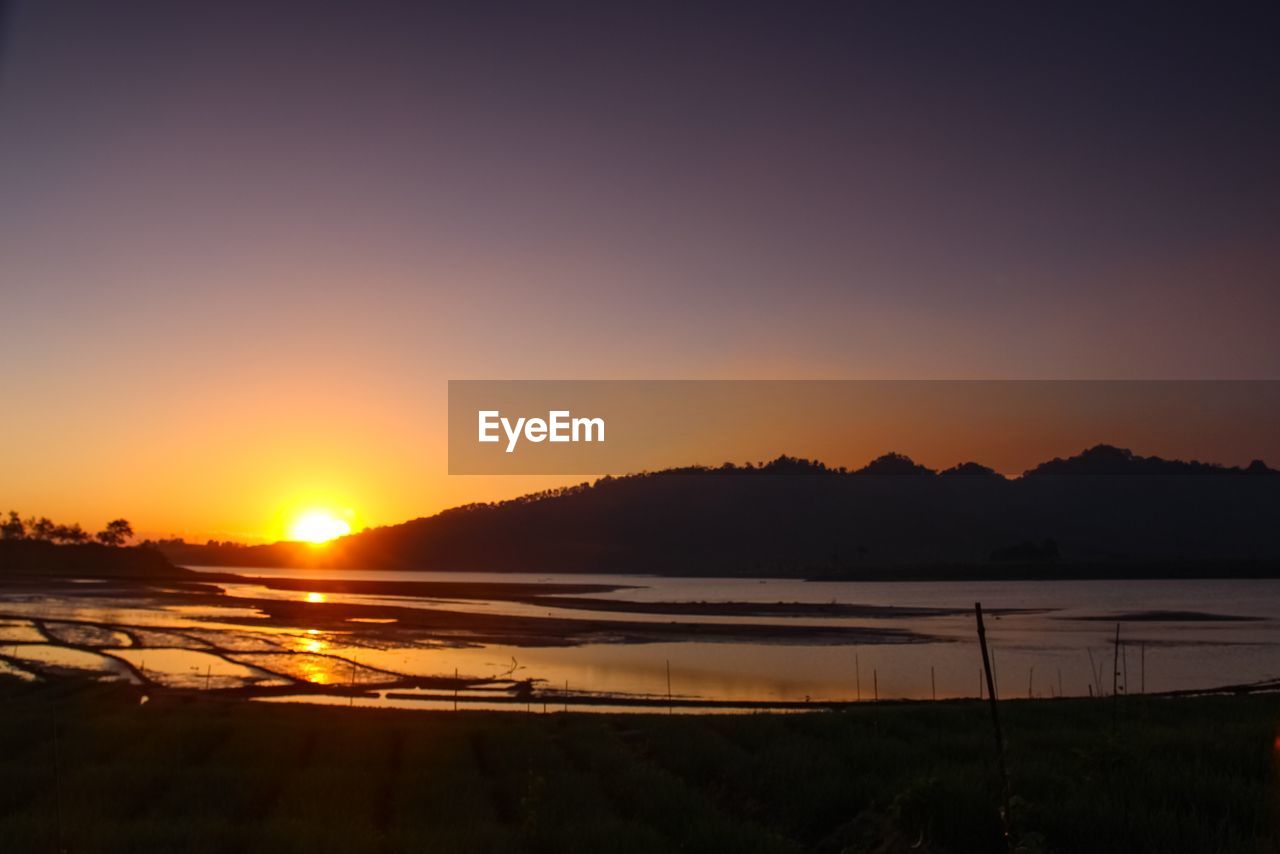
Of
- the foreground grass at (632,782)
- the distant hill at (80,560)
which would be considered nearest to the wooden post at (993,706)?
the foreground grass at (632,782)

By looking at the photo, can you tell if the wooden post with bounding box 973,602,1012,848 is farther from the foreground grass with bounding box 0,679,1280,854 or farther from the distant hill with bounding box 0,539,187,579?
the distant hill with bounding box 0,539,187,579

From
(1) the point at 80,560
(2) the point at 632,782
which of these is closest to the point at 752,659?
(2) the point at 632,782

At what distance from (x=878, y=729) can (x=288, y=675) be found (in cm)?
2495

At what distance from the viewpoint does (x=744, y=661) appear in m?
45.3

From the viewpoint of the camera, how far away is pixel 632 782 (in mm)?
15297

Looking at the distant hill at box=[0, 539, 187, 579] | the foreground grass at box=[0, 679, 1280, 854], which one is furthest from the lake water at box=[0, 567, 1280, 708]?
the distant hill at box=[0, 539, 187, 579]

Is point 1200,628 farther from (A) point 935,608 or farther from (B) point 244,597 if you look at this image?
(B) point 244,597

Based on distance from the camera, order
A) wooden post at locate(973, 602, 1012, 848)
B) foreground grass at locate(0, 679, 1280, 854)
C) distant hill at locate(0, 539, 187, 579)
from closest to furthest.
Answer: wooden post at locate(973, 602, 1012, 848)
foreground grass at locate(0, 679, 1280, 854)
distant hill at locate(0, 539, 187, 579)

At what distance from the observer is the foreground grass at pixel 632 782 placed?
1107cm

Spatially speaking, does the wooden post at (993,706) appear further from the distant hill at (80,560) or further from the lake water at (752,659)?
the distant hill at (80,560)

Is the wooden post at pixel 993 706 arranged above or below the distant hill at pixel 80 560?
above

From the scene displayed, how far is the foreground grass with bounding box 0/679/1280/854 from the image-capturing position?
36.3 ft

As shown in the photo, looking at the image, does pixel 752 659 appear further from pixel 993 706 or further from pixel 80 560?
pixel 80 560

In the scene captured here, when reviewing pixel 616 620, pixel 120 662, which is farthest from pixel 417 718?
pixel 616 620
